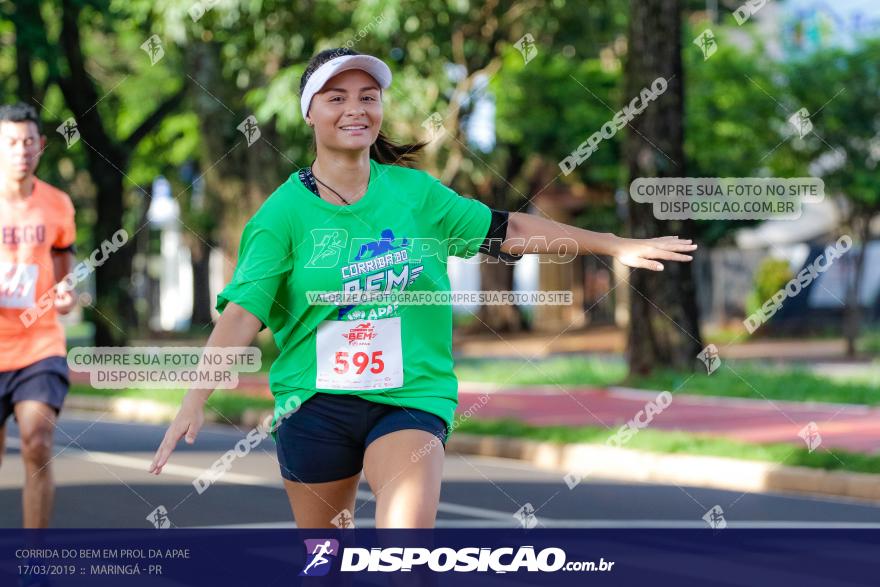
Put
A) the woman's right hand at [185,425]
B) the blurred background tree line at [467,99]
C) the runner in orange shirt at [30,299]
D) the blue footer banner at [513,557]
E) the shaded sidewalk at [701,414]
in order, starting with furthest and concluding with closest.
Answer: the blurred background tree line at [467,99] < the shaded sidewalk at [701,414] < the runner in orange shirt at [30,299] < the blue footer banner at [513,557] < the woman's right hand at [185,425]

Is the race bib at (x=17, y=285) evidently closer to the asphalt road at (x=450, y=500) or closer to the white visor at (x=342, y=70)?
the white visor at (x=342, y=70)

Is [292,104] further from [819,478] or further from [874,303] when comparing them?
[874,303]

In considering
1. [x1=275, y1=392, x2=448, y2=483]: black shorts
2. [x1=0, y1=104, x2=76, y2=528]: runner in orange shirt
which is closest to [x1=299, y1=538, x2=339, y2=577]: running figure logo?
[x1=275, y1=392, x2=448, y2=483]: black shorts

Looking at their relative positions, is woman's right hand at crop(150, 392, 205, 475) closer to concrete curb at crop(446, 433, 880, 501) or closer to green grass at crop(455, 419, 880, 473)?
concrete curb at crop(446, 433, 880, 501)

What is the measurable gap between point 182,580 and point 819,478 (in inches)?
209

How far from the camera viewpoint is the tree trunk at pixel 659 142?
17.1m

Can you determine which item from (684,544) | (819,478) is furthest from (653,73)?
(684,544)


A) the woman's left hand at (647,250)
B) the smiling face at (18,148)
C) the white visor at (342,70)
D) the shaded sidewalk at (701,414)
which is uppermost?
the shaded sidewalk at (701,414)

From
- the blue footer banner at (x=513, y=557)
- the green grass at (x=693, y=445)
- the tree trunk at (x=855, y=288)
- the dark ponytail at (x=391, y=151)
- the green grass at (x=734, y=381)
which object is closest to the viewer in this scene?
the dark ponytail at (x=391, y=151)

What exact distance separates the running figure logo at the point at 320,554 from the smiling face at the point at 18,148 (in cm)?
264

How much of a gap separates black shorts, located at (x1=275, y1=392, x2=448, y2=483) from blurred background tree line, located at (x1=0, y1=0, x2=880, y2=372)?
9.26 m

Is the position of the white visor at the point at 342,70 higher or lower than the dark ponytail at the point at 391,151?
lower

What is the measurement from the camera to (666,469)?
11.5 metres

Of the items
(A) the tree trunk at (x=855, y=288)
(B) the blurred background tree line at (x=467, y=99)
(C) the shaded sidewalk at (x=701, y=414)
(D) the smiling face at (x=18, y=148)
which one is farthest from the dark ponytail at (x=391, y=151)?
(A) the tree trunk at (x=855, y=288)
